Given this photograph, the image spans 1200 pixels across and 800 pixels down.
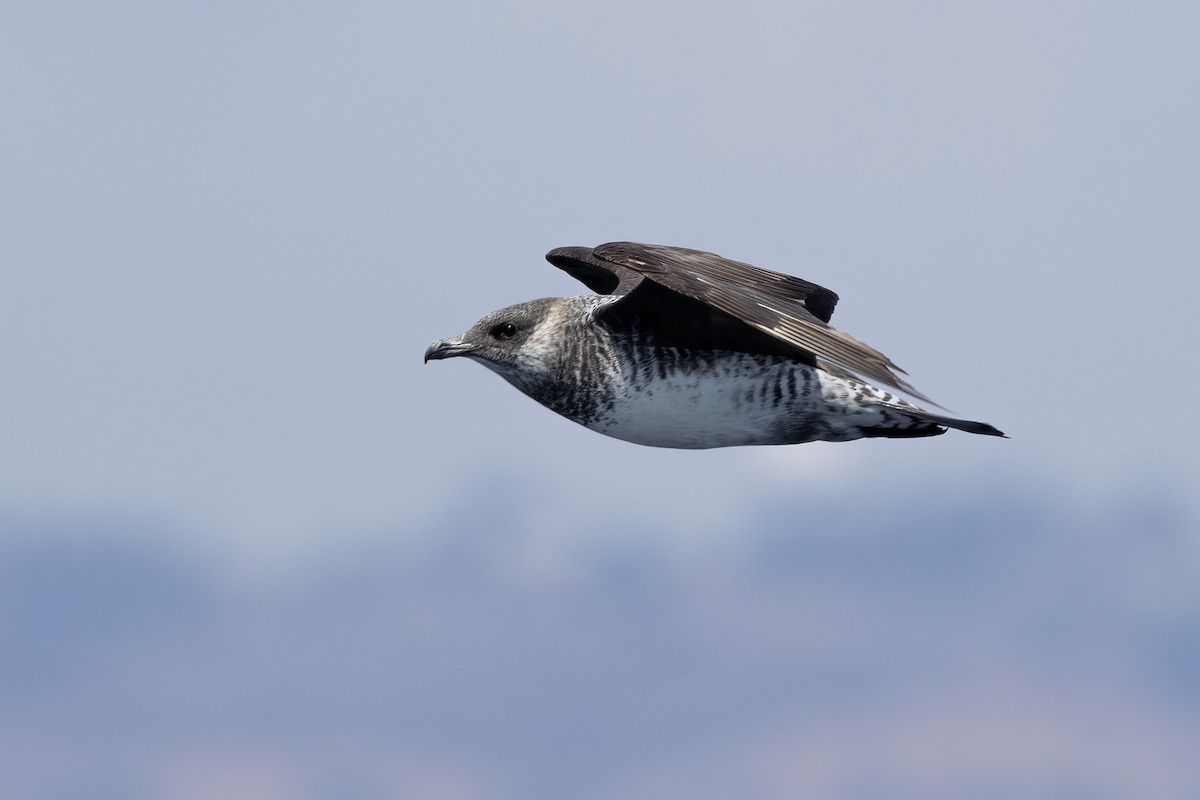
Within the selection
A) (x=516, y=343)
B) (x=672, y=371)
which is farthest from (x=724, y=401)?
(x=516, y=343)

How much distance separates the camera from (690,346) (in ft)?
37.1

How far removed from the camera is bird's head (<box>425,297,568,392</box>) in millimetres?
11617

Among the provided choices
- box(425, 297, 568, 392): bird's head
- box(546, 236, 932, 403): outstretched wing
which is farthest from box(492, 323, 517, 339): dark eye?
box(546, 236, 932, 403): outstretched wing

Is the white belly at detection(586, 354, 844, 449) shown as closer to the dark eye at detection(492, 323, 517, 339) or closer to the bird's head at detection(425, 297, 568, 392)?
the bird's head at detection(425, 297, 568, 392)

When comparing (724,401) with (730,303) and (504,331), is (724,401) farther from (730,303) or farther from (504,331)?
(504,331)

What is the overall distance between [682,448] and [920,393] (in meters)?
2.60

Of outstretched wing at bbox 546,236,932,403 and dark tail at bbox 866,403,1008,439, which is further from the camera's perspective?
dark tail at bbox 866,403,1008,439

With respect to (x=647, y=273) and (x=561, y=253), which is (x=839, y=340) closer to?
(x=647, y=273)

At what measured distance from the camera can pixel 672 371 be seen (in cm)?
1138

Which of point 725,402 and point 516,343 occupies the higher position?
point 516,343

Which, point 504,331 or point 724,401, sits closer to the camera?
point 724,401

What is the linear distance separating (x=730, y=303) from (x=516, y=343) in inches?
81.8

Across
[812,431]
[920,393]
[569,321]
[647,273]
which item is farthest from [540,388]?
[920,393]

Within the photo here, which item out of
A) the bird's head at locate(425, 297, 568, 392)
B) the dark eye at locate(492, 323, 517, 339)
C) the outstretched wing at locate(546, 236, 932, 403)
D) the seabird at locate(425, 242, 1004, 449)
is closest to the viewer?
the outstretched wing at locate(546, 236, 932, 403)
